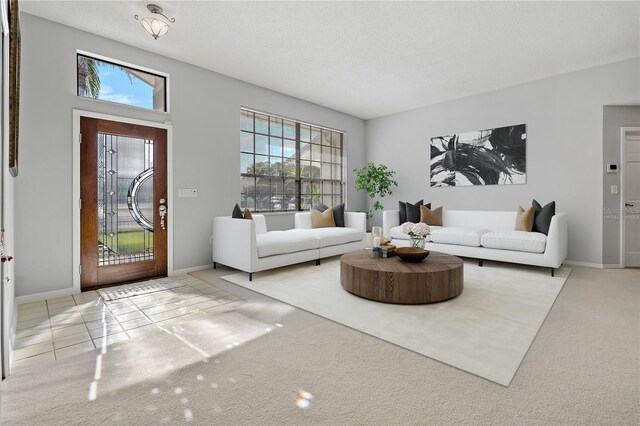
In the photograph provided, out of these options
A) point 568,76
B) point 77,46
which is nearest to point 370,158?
point 568,76

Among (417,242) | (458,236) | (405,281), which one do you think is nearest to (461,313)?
(405,281)

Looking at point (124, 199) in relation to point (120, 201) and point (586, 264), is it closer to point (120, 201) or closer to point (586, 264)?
point (120, 201)

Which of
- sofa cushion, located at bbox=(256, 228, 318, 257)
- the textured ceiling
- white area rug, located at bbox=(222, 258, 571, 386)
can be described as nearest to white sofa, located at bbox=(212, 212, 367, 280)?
sofa cushion, located at bbox=(256, 228, 318, 257)

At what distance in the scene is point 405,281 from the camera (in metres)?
2.90

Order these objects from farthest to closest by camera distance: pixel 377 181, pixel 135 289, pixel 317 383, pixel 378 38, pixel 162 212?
1. pixel 377 181
2. pixel 162 212
3. pixel 378 38
4. pixel 135 289
5. pixel 317 383

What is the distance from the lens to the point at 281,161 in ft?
19.3

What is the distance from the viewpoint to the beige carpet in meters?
1.46

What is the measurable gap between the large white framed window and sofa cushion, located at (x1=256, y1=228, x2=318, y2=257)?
1237 millimetres

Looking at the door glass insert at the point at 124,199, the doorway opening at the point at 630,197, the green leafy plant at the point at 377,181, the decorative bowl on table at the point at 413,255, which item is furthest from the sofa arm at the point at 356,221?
the doorway opening at the point at 630,197

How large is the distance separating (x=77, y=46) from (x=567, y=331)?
17.7ft

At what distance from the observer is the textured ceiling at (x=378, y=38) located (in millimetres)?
3170

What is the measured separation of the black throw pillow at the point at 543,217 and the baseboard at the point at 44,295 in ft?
19.0

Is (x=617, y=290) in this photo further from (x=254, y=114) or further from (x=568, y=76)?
(x=254, y=114)

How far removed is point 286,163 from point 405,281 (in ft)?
12.2
